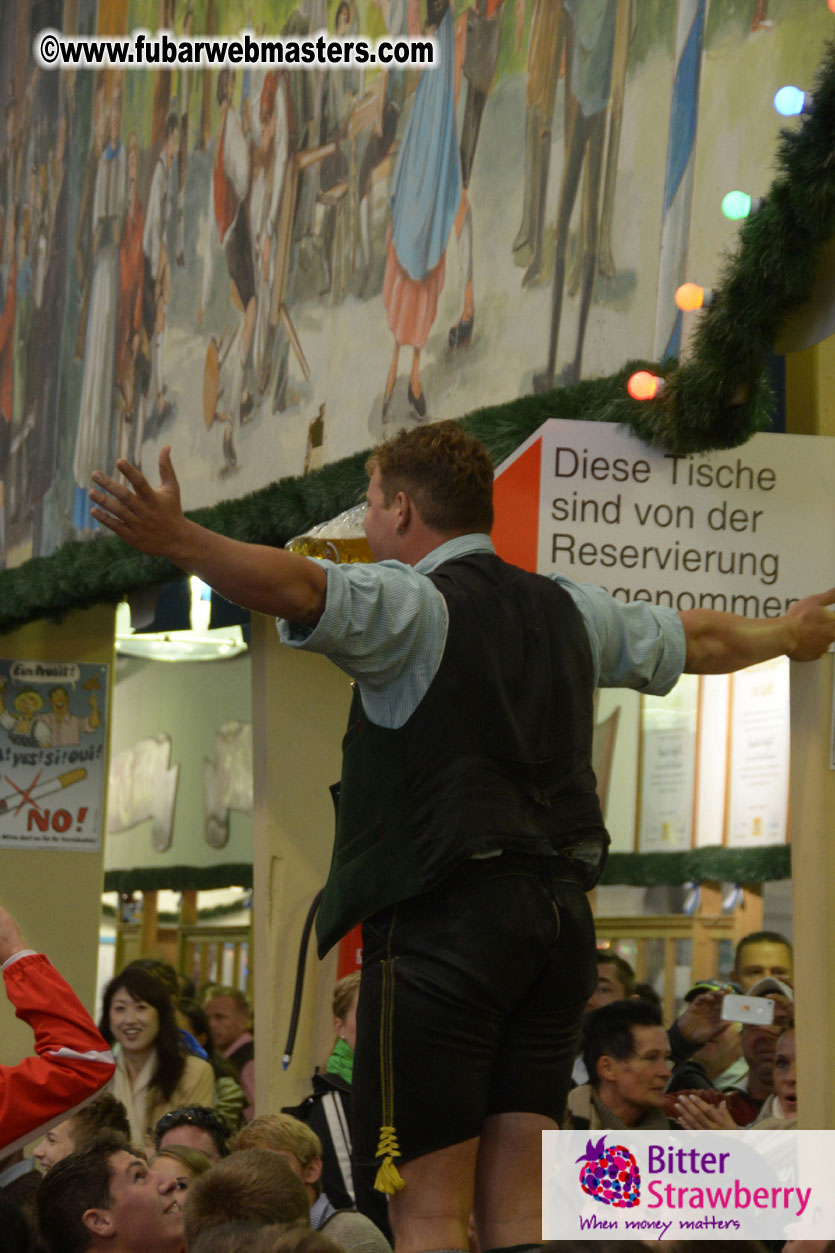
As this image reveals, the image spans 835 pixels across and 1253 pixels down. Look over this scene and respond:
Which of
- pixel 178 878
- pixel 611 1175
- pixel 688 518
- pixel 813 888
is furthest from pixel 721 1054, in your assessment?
pixel 178 878

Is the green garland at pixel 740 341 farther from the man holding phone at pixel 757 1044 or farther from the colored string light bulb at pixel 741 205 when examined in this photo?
the man holding phone at pixel 757 1044

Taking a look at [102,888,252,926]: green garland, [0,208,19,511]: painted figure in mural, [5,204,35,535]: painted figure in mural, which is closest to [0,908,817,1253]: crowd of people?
[5,204,35,535]: painted figure in mural

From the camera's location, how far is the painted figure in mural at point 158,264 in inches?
456

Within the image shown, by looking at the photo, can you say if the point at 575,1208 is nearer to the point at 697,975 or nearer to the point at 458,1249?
the point at 458,1249

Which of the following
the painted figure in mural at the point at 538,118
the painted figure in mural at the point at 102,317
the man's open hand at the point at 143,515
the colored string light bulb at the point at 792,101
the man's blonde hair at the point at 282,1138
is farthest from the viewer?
the painted figure in mural at the point at 102,317

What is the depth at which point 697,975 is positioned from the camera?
12.2 m

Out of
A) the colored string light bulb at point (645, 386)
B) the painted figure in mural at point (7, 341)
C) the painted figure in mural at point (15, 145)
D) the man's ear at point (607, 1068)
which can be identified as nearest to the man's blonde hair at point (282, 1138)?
the man's ear at point (607, 1068)

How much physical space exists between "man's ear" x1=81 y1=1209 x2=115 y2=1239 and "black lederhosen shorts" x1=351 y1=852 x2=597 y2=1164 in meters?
1.20

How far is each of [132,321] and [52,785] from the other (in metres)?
3.19

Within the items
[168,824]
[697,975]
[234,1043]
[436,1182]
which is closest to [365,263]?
[234,1043]

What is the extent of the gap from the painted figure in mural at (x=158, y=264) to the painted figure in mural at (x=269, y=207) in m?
1.39

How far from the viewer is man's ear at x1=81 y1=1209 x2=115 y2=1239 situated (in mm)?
4078

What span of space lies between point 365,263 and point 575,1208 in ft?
20.6

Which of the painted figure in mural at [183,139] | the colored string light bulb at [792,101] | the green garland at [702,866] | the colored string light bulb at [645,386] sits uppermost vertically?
the painted figure in mural at [183,139]
